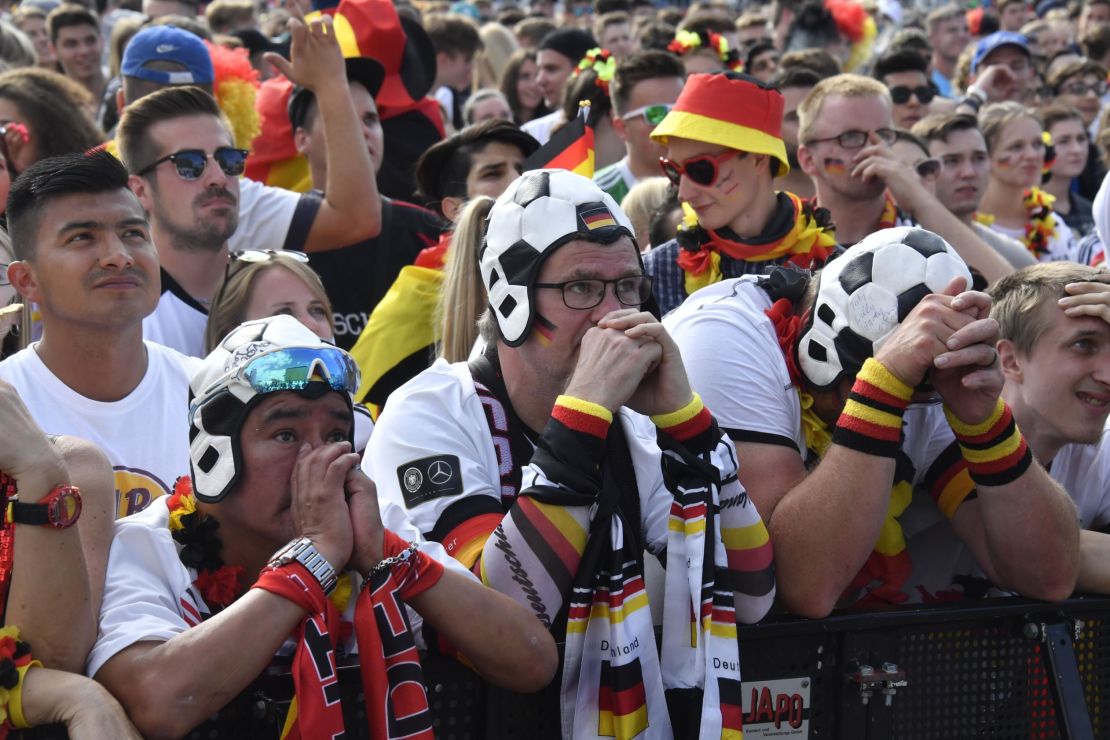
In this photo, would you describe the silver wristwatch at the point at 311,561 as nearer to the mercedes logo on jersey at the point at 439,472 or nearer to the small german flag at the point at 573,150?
the mercedes logo on jersey at the point at 439,472

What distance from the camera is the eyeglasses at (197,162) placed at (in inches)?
190

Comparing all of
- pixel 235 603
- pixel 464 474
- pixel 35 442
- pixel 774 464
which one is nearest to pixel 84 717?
pixel 235 603

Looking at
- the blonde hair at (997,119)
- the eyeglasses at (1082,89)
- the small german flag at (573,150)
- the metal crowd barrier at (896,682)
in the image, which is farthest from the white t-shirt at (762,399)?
the eyeglasses at (1082,89)

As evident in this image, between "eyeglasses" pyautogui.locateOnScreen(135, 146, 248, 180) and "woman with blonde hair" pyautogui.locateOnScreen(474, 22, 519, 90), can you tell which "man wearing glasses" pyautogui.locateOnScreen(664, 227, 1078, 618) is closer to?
"eyeglasses" pyautogui.locateOnScreen(135, 146, 248, 180)

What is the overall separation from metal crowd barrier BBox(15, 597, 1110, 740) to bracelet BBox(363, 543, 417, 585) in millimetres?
235

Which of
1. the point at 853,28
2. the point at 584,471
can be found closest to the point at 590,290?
the point at 584,471

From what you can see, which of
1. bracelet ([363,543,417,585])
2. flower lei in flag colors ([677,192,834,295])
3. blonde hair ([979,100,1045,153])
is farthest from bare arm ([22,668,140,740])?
blonde hair ([979,100,1045,153])

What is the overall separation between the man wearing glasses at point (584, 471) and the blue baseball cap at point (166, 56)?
9.80ft

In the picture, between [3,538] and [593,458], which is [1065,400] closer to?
[593,458]

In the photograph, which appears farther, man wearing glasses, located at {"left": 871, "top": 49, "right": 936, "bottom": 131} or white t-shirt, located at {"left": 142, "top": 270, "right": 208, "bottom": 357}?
man wearing glasses, located at {"left": 871, "top": 49, "right": 936, "bottom": 131}

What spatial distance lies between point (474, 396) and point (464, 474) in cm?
23

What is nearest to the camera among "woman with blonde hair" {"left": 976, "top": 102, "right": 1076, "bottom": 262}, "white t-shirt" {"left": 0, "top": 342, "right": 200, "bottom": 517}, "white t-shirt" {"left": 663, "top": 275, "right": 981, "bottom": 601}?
"white t-shirt" {"left": 663, "top": 275, "right": 981, "bottom": 601}

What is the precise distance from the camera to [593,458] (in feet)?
9.22

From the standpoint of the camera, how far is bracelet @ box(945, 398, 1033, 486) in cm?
312
